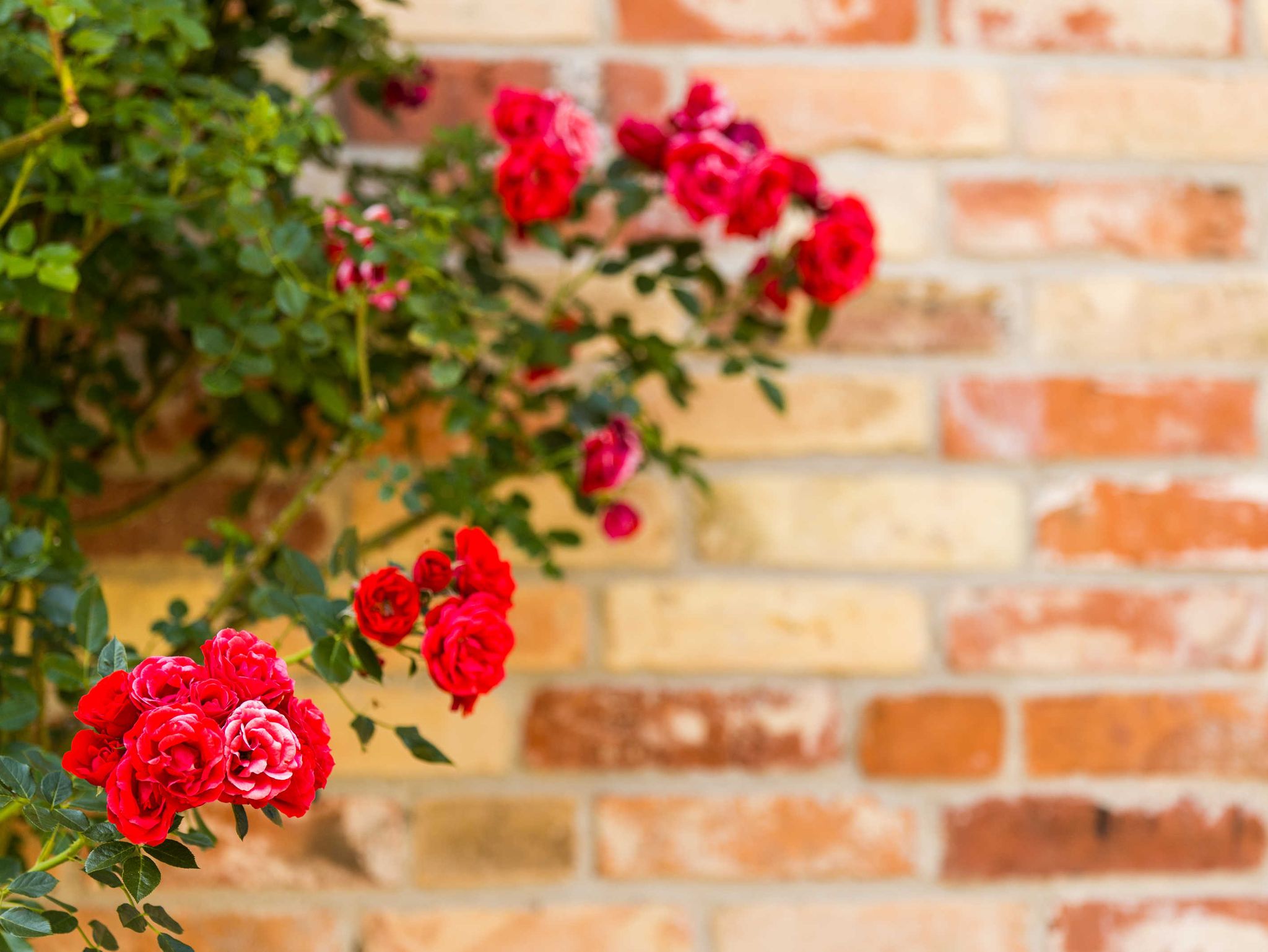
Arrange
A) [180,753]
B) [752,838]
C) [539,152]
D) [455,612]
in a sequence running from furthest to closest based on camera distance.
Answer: [752,838] < [539,152] < [455,612] < [180,753]

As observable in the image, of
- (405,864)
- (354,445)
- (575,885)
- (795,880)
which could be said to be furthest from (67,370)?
(795,880)

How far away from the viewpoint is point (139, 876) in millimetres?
410

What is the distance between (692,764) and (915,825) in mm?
197

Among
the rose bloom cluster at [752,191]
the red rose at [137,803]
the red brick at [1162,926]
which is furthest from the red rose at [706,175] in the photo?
the red brick at [1162,926]

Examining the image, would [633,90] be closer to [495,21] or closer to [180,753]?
[495,21]

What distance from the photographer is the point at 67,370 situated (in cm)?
81

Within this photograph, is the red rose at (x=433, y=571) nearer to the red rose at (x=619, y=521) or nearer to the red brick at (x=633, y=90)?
the red rose at (x=619, y=521)

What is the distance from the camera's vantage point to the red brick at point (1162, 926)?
0.89m

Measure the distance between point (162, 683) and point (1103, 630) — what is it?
781mm

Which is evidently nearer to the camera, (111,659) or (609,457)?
(111,659)

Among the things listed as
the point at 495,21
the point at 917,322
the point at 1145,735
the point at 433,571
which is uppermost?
the point at 495,21

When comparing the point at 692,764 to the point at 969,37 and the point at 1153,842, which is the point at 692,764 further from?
the point at 969,37

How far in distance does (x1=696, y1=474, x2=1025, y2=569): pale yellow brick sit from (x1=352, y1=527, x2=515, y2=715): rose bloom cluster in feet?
1.43

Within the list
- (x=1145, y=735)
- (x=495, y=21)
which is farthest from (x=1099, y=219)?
(x=495, y=21)
